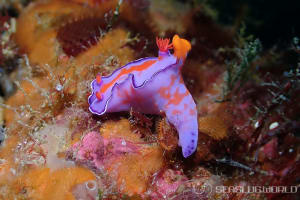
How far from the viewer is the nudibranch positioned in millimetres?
2713

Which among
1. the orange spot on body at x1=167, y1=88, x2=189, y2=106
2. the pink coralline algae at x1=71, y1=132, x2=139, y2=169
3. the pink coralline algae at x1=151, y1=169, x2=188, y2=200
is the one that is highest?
the orange spot on body at x1=167, y1=88, x2=189, y2=106

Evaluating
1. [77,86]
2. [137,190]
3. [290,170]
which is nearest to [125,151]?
[137,190]

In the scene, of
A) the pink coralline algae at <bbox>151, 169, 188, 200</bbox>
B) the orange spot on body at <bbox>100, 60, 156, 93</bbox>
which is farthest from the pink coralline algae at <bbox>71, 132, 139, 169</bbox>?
the orange spot on body at <bbox>100, 60, 156, 93</bbox>

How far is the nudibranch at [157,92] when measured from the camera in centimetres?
271

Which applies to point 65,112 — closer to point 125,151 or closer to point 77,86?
point 77,86

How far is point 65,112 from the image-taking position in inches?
119

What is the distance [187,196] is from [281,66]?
3.54m

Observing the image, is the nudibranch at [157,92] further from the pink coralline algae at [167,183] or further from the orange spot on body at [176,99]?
the pink coralline algae at [167,183]

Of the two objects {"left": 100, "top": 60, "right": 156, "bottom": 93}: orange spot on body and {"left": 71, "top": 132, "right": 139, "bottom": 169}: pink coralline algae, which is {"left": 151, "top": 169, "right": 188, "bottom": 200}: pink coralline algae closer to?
{"left": 71, "top": 132, "right": 139, "bottom": 169}: pink coralline algae

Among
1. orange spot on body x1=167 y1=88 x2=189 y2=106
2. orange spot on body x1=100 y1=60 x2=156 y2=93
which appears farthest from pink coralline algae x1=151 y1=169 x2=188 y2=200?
orange spot on body x1=100 y1=60 x2=156 y2=93

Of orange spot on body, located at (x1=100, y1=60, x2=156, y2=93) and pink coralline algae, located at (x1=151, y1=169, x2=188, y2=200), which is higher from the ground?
orange spot on body, located at (x1=100, y1=60, x2=156, y2=93)

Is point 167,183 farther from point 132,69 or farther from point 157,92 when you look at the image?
point 132,69

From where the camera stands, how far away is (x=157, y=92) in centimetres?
279

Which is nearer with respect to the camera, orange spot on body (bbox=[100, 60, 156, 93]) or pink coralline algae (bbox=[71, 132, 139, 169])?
pink coralline algae (bbox=[71, 132, 139, 169])
